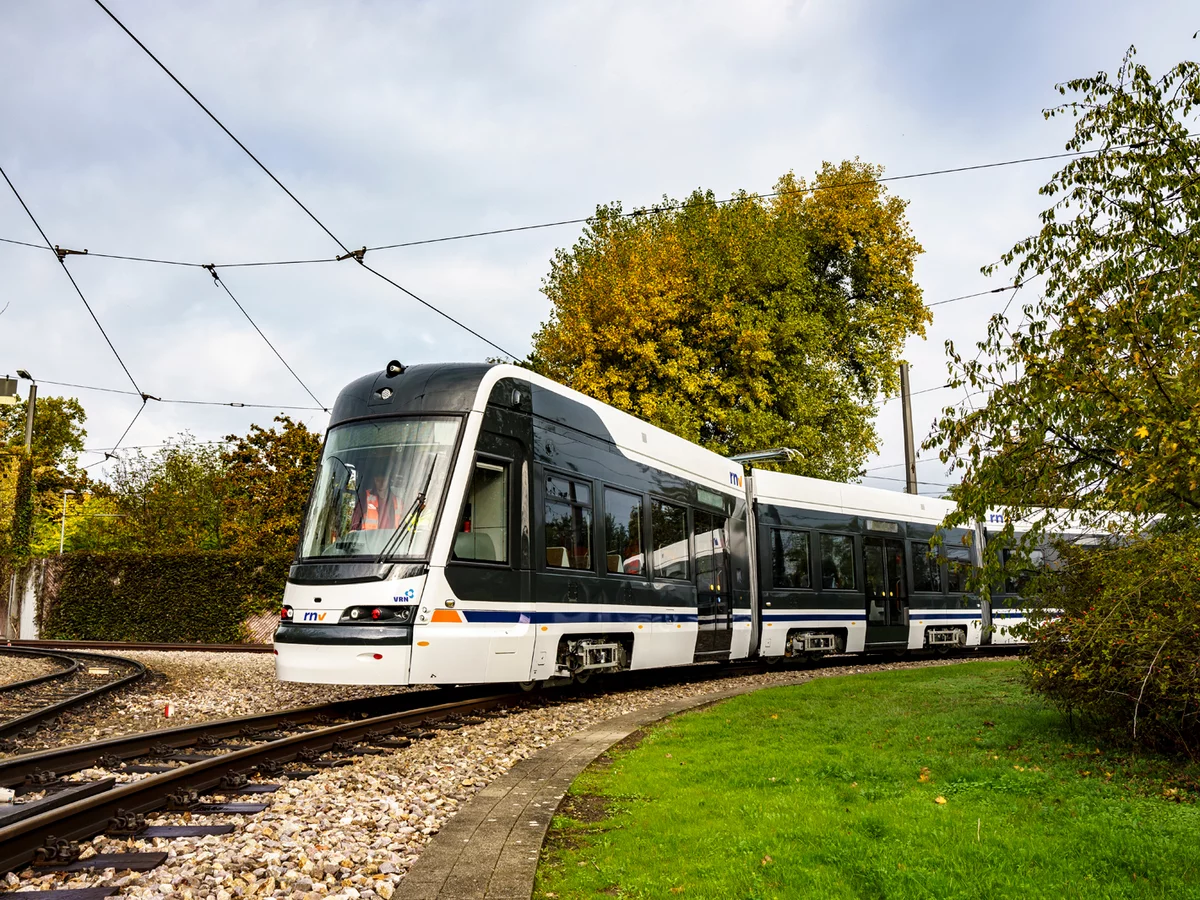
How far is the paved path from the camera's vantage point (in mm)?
4312

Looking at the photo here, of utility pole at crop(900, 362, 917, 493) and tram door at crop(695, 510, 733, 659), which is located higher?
utility pole at crop(900, 362, 917, 493)

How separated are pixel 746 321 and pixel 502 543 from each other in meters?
17.9

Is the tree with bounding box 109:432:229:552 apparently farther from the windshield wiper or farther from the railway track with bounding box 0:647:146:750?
the windshield wiper

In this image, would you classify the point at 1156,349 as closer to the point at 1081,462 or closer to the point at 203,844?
the point at 1081,462

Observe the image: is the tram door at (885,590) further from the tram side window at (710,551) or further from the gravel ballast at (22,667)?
the gravel ballast at (22,667)

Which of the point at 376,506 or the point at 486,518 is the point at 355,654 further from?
the point at 486,518

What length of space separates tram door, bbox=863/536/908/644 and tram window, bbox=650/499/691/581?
21.0ft

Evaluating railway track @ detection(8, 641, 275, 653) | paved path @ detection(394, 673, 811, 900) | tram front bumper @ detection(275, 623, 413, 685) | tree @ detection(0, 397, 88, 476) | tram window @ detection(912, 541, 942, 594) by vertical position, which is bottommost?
paved path @ detection(394, 673, 811, 900)

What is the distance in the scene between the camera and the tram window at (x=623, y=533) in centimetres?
1213

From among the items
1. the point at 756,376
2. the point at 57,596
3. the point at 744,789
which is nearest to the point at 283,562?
the point at 57,596

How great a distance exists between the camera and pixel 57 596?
Answer: 27.5 m

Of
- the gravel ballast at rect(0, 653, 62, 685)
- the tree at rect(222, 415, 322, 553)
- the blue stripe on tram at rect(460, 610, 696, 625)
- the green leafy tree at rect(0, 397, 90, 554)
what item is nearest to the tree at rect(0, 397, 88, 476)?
the green leafy tree at rect(0, 397, 90, 554)

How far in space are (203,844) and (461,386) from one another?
5.87 metres

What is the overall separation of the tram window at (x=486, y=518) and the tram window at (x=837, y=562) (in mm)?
9477
